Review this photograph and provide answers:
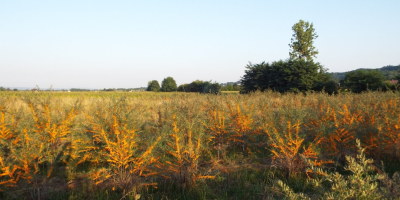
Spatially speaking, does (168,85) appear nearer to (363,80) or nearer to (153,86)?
(153,86)

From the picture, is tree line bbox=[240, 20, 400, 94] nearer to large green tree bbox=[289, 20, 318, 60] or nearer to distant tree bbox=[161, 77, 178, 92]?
large green tree bbox=[289, 20, 318, 60]

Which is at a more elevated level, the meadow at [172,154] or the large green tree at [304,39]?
the large green tree at [304,39]

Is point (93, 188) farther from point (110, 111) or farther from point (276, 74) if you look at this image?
point (276, 74)

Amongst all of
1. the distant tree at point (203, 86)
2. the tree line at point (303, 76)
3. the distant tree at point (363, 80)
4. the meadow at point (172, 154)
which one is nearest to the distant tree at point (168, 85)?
the distant tree at point (203, 86)

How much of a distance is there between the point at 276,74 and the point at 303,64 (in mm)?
2724

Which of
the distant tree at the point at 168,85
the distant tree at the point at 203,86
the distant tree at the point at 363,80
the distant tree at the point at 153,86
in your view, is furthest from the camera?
the distant tree at the point at 153,86

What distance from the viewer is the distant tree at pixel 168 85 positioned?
201 feet

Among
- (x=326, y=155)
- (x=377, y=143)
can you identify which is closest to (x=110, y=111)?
(x=326, y=155)

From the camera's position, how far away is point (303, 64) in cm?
2423

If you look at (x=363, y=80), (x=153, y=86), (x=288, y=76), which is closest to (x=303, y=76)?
(x=288, y=76)

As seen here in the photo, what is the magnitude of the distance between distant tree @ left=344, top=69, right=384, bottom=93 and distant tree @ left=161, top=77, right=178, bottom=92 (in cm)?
4325

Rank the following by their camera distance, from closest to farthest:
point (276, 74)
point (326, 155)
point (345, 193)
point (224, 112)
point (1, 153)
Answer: point (345, 193)
point (1, 153)
point (326, 155)
point (224, 112)
point (276, 74)

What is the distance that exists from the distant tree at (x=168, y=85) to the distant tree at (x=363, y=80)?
43247 millimetres

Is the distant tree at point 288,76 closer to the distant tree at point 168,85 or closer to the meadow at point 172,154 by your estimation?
the meadow at point 172,154
